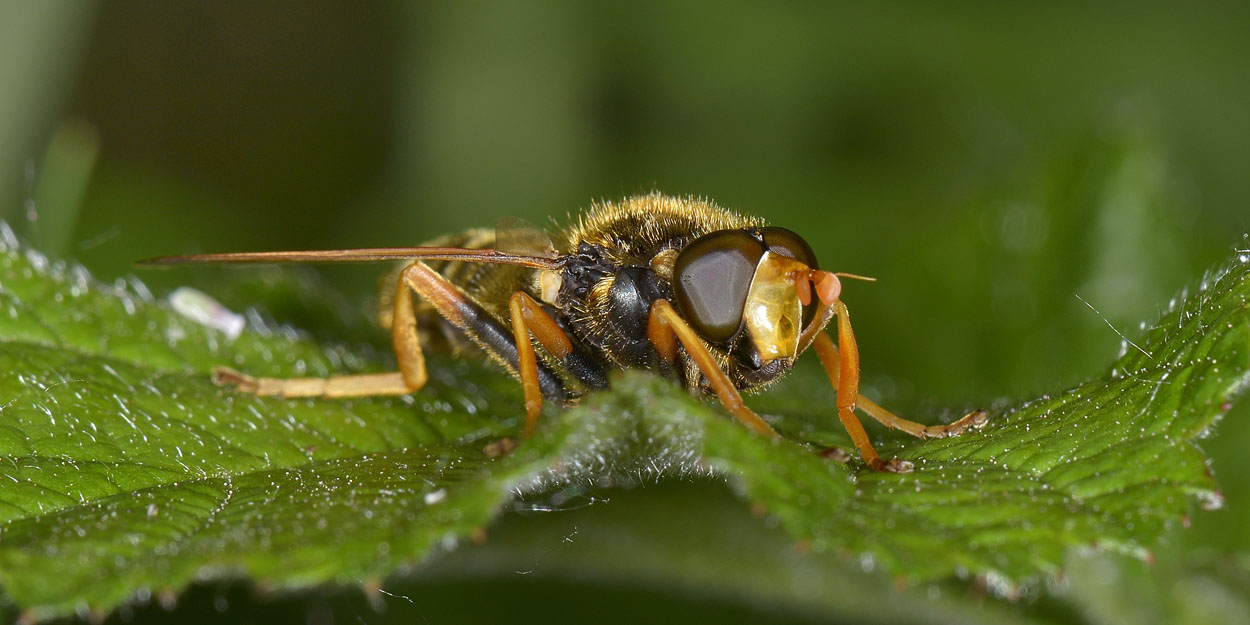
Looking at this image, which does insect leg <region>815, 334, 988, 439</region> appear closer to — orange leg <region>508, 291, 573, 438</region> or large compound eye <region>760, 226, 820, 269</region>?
large compound eye <region>760, 226, 820, 269</region>

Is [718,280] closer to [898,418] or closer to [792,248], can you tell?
[792,248]

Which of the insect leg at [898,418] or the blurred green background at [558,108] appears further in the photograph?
the blurred green background at [558,108]

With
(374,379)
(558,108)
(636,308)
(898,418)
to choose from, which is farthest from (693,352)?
(558,108)

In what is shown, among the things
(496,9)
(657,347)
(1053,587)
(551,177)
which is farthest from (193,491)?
(496,9)

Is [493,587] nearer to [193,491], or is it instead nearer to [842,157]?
[193,491]

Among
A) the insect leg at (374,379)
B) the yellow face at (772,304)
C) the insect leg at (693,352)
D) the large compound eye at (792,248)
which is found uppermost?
the large compound eye at (792,248)

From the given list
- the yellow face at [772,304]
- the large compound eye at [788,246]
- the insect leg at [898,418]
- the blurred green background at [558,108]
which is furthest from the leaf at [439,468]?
the blurred green background at [558,108]

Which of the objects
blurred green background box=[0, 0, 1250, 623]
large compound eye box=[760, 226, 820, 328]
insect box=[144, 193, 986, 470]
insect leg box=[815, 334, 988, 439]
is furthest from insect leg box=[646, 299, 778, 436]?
blurred green background box=[0, 0, 1250, 623]

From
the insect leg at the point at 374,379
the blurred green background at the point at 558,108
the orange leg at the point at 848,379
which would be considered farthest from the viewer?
the blurred green background at the point at 558,108

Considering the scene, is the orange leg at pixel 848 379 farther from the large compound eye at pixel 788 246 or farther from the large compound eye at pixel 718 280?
the large compound eye at pixel 718 280
